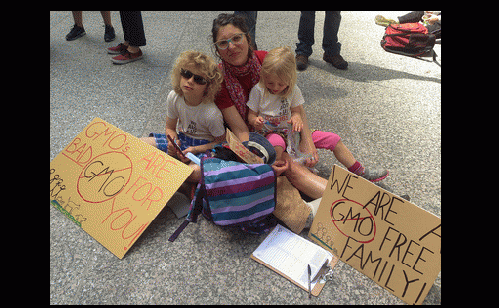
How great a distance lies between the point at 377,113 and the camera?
96.4 inches

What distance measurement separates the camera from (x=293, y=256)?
1381 mm

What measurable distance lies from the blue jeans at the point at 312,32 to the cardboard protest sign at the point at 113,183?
2.12m

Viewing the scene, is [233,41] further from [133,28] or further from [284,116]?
[133,28]

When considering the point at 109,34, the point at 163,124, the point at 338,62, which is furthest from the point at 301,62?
the point at 109,34

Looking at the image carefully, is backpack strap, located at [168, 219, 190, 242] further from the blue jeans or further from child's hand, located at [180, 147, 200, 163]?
the blue jeans

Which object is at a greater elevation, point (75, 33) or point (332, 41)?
point (332, 41)

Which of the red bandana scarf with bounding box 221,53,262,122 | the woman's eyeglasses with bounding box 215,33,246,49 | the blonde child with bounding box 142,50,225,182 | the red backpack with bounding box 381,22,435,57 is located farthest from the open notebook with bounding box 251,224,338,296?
the red backpack with bounding box 381,22,435,57

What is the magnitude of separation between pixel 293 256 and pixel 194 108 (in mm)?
910

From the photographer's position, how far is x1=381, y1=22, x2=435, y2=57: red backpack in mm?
3301

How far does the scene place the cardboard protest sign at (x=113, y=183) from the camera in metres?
1.44

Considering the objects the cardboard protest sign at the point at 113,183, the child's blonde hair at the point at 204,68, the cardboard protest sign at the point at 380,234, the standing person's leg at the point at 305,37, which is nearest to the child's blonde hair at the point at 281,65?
the child's blonde hair at the point at 204,68

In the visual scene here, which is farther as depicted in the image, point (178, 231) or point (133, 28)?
point (133, 28)

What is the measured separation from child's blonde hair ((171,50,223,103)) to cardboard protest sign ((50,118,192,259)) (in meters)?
0.39

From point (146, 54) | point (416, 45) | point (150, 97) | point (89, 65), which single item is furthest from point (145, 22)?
point (416, 45)
